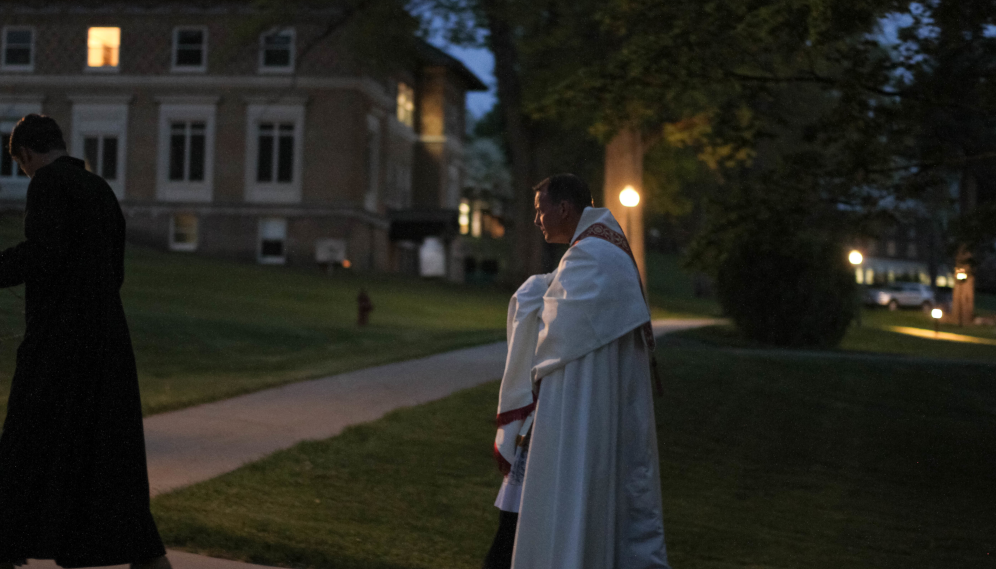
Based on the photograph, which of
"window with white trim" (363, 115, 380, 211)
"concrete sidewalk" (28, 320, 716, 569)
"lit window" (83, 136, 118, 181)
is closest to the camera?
"concrete sidewalk" (28, 320, 716, 569)

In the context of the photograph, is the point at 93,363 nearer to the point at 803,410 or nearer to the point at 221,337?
the point at 803,410

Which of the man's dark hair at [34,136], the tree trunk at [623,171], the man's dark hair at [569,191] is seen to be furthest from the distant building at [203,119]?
the man's dark hair at [569,191]

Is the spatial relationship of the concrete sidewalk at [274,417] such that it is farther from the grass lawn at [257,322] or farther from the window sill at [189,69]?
the window sill at [189,69]

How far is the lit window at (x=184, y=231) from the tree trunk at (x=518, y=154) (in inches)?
536

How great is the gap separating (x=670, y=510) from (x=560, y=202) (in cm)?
469

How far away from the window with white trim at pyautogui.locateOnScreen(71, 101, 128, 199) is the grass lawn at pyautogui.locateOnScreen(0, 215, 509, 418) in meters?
5.29

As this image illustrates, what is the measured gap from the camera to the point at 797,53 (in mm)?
10508

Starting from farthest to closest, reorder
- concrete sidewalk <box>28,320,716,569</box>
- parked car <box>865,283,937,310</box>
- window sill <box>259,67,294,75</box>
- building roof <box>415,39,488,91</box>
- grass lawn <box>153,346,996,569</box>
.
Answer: parked car <box>865,283,937,310</box>
building roof <box>415,39,488,91</box>
window sill <box>259,67,294,75</box>
concrete sidewalk <box>28,320,716,569</box>
grass lawn <box>153,346,996,569</box>

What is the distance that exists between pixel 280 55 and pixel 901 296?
35.0 metres

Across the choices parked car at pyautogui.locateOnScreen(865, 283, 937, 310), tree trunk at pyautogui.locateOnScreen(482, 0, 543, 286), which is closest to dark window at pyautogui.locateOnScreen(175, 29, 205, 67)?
tree trunk at pyautogui.locateOnScreen(482, 0, 543, 286)

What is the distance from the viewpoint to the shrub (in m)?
21.8

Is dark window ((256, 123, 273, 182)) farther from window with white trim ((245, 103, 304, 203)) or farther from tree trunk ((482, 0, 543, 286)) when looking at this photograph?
tree trunk ((482, 0, 543, 286))

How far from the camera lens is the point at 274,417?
10.4m

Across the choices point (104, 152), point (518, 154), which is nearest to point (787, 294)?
point (518, 154)
